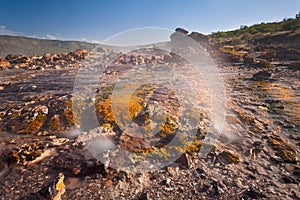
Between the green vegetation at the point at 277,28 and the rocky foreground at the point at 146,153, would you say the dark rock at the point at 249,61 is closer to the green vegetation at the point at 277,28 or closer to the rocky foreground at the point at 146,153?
the rocky foreground at the point at 146,153

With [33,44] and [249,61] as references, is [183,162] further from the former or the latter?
[33,44]

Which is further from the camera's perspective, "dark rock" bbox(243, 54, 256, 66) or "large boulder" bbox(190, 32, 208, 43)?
"large boulder" bbox(190, 32, 208, 43)

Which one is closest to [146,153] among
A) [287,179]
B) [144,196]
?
[144,196]

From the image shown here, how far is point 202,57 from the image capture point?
952 inches

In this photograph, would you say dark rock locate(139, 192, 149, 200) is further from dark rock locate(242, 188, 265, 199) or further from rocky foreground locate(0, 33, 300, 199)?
dark rock locate(242, 188, 265, 199)

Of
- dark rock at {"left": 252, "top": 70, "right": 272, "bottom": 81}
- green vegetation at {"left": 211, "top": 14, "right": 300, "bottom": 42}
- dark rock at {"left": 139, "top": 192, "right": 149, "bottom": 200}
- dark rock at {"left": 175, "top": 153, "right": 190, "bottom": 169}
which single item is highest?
green vegetation at {"left": 211, "top": 14, "right": 300, "bottom": 42}

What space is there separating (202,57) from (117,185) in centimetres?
2240

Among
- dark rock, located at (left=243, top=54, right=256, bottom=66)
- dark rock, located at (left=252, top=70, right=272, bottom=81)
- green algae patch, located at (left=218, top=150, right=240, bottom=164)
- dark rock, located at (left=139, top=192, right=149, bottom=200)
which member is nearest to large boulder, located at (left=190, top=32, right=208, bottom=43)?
dark rock, located at (left=243, top=54, right=256, bottom=66)

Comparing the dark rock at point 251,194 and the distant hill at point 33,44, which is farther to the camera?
the distant hill at point 33,44

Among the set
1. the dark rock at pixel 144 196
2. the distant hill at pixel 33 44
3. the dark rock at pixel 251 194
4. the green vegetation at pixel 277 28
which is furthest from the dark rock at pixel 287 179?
the distant hill at pixel 33 44

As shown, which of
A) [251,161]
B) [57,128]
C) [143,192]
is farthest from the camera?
[57,128]

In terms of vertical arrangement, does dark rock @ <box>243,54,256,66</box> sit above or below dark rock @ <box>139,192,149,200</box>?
above

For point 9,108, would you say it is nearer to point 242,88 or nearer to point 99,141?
point 99,141

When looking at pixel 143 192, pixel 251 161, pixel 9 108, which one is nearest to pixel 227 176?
pixel 251 161
